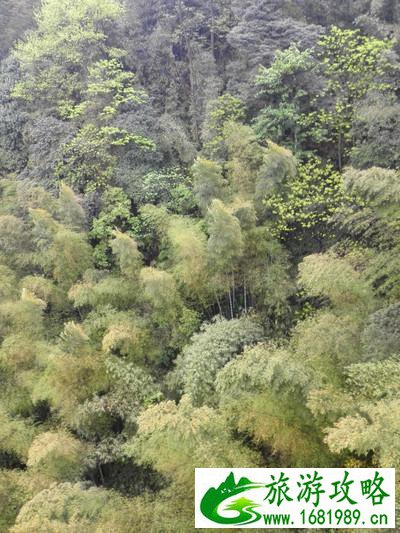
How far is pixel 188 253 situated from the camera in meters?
9.05

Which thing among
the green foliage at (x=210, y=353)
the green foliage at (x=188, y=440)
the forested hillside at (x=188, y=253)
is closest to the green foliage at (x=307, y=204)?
the forested hillside at (x=188, y=253)

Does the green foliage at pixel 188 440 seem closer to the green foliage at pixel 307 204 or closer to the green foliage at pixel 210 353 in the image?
the green foliage at pixel 210 353

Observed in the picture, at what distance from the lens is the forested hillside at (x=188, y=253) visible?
235 inches

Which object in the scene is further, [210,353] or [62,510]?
[210,353]

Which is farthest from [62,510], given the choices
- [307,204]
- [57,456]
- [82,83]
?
[82,83]

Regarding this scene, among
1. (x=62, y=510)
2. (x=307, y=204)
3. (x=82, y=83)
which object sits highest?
(x=82, y=83)

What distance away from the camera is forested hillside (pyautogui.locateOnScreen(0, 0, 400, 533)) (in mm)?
5957

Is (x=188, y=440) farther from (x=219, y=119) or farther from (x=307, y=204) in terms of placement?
(x=219, y=119)

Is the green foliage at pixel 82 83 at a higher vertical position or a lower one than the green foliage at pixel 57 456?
higher

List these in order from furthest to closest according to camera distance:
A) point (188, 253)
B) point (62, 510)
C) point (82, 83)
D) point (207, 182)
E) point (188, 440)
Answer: point (82, 83), point (207, 182), point (188, 253), point (62, 510), point (188, 440)

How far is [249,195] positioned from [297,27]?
581 cm

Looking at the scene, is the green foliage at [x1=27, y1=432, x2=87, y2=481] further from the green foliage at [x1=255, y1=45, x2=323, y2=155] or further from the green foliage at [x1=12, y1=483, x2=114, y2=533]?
the green foliage at [x1=255, y1=45, x2=323, y2=155]

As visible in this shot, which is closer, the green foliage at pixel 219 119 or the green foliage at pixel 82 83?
the green foliage at pixel 219 119

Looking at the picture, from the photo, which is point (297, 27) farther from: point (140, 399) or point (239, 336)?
point (140, 399)
